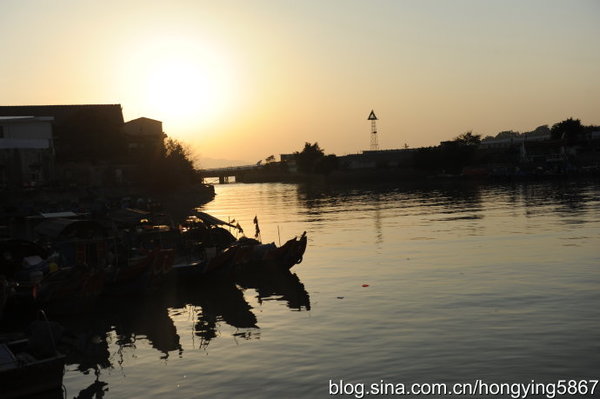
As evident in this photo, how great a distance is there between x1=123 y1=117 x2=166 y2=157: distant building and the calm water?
50.9m

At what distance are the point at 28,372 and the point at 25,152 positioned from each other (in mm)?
48329

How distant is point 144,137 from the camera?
89.6 meters

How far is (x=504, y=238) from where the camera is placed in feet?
131

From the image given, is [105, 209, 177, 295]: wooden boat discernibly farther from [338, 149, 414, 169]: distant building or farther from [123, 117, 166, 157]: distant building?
[338, 149, 414, 169]: distant building

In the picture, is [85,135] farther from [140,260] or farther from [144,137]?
[140,260]

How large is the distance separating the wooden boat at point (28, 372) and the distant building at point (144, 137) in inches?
2701

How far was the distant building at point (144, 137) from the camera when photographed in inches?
3327

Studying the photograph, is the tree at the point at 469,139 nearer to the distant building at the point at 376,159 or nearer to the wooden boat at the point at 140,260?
the distant building at the point at 376,159

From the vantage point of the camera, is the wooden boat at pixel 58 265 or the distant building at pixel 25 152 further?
the distant building at pixel 25 152

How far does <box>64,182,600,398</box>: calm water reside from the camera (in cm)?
1616

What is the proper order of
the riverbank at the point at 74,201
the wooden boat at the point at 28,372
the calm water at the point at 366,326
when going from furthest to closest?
the riverbank at the point at 74,201 < the calm water at the point at 366,326 < the wooden boat at the point at 28,372

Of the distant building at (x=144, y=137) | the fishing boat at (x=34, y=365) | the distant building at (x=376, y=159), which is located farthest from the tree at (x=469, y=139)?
the fishing boat at (x=34, y=365)

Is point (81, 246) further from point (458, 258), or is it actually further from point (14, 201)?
point (14, 201)

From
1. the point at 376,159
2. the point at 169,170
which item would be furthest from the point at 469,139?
the point at 169,170
